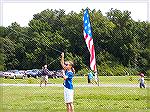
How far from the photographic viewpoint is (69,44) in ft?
48.6

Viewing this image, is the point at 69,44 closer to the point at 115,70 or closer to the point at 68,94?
the point at 115,70

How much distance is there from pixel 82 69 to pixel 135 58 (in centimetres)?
203

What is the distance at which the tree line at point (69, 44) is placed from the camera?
14531 millimetres

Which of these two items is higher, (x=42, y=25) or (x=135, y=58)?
(x=42, y=25)

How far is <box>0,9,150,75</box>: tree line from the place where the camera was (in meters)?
14.5

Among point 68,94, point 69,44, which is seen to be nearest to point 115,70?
point 69,44

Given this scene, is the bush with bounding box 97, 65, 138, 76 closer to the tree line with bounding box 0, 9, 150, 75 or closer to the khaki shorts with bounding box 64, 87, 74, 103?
the tree line with bounding box 0, 9, 150, 75

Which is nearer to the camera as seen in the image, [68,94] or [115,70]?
[68,94]

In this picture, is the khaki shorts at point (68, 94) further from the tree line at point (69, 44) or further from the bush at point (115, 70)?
the bush at point (115, 70)

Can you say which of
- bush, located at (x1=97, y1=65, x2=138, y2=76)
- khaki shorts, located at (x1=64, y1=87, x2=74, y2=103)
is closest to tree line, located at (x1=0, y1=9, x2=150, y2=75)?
bush, located at (x1=97, y1=65, x2=138, y2=76)

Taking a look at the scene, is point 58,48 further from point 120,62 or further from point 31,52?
point 120,62

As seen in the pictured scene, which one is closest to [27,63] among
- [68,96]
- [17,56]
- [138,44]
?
[17,56]

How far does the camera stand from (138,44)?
16750 mm

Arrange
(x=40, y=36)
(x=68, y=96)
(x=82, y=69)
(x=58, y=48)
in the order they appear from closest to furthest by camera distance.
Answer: (x=68, y=96), (x=40, y=36), (x=58, y=48), (x=82, y=69)
